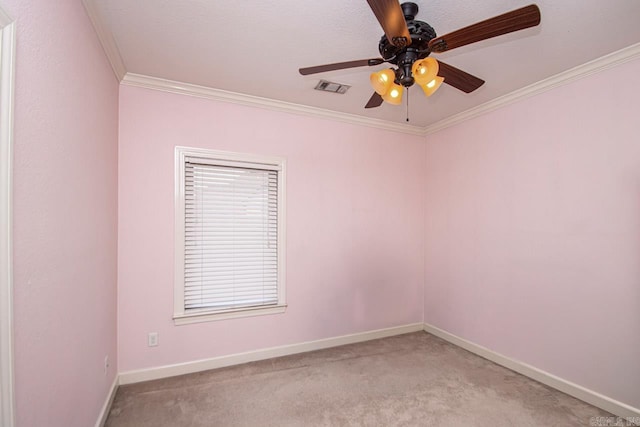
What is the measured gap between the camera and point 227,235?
297 cm

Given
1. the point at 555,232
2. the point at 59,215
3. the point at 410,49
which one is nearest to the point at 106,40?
the point at 59,215

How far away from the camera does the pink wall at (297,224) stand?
2.63m

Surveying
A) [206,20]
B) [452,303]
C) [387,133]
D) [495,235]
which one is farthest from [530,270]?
[206,20]

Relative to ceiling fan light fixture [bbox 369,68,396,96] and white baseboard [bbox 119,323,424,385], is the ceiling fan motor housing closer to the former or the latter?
ceiling fan light fixture [bbox 369,68,396,96]

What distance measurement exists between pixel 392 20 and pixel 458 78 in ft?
2.33

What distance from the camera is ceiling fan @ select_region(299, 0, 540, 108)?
4.26ft

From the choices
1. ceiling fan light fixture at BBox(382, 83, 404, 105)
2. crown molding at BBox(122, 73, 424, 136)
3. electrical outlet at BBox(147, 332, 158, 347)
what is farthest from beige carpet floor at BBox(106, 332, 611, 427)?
crown molding at BBox(122, 73, 424, 136)

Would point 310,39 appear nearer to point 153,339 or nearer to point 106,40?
point 106,40

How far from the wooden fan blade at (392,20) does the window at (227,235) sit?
1888mm

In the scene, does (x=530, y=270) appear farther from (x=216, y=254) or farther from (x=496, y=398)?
(x=216, y=254)

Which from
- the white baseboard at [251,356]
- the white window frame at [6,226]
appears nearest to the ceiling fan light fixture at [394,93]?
the white window frame at [6,226]

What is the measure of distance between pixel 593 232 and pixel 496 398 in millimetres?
1511

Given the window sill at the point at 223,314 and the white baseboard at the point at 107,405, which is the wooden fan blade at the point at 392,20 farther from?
the white baseboard at the point at 107,405

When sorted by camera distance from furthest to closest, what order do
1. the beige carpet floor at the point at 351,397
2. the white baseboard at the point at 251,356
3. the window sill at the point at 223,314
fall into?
the window sill at the point at 223,314 < the white baseboard at the point at 251,356 < the beige carpet floor at the point at 351,397
